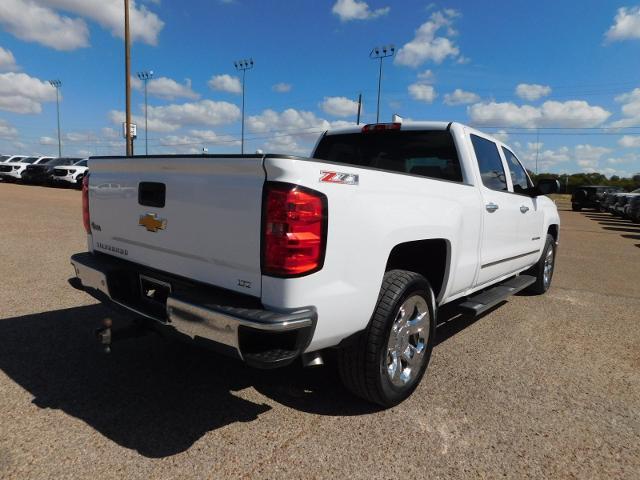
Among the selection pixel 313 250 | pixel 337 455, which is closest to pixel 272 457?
pixel 337 455

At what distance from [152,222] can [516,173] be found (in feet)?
13.0

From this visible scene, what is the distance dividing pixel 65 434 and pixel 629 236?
16.9 meters

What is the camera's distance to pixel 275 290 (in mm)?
2211

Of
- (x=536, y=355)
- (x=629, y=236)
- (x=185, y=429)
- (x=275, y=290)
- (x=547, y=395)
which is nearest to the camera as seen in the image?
(x=275, y=290)

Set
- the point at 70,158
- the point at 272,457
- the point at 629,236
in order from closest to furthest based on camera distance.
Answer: the point at 272,457, the point at 629,236, the point at 70,158

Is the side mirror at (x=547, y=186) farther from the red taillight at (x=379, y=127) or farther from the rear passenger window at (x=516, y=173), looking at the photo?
the red taillight at (x=379, y=127)

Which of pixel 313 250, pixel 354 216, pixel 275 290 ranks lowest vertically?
pixel 275 290

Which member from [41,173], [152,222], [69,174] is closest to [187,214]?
[152,222]

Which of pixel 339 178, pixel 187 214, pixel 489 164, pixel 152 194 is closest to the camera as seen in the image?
pixel 339 178

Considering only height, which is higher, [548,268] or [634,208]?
[634,208]

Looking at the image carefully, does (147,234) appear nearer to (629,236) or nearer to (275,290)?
(275,290)

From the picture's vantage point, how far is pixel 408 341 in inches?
122

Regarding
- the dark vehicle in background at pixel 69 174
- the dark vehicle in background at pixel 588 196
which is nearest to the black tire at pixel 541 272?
the dark vehicle in background at pixel 69 174

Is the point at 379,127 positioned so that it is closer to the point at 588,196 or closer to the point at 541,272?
the point at 541,272
